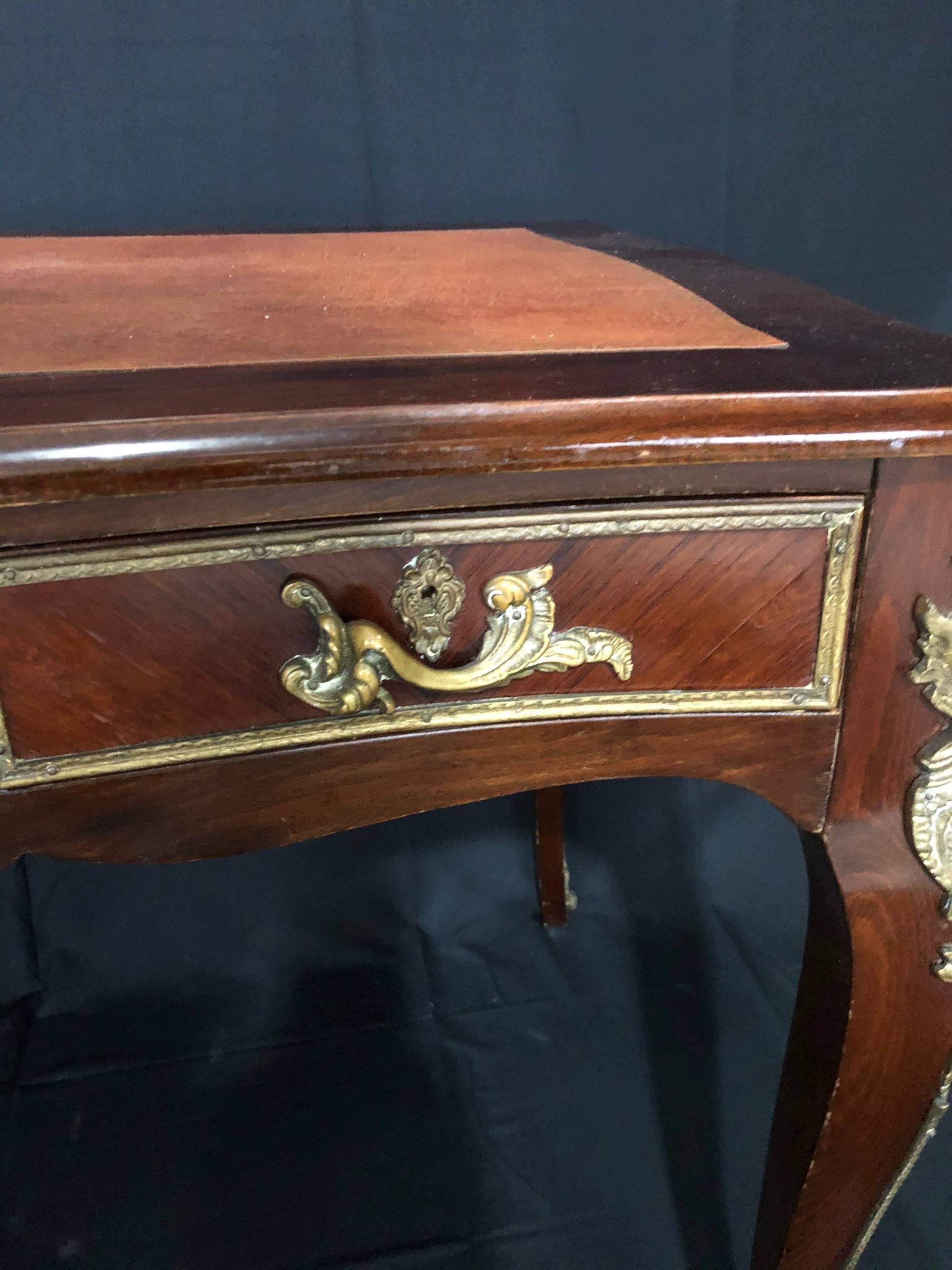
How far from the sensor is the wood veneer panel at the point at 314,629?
34 centimetres

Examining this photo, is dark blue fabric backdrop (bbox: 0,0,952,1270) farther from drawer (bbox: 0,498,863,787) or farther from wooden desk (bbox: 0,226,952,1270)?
drawer (bbox: 0,498,863,787)

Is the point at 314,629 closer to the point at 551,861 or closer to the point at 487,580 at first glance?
the point at 487,580

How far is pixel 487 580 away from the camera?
37 centimetres

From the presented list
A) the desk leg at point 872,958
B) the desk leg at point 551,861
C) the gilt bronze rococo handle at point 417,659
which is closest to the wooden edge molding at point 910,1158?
the desk leg at point 872,958

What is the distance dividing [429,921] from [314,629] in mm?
728

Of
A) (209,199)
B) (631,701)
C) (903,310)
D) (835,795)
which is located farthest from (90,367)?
(903,310)

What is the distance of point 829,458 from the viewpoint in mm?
350

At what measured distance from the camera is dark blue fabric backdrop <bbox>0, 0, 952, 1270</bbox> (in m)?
0.75

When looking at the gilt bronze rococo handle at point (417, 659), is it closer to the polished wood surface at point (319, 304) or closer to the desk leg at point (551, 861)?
the polished wood surface at point (319, 304)

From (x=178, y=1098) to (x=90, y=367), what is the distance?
699 millimetres

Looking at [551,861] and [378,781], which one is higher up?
[378,781]

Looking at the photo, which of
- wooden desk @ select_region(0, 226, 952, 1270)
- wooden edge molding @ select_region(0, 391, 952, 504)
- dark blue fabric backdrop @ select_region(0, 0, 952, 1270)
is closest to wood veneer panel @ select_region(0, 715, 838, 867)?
wooden desk @ select_region(0, 226, 952, 1270)

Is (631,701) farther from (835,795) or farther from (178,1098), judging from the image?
(178,1098)

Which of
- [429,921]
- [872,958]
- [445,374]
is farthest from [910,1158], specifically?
[429,921]
